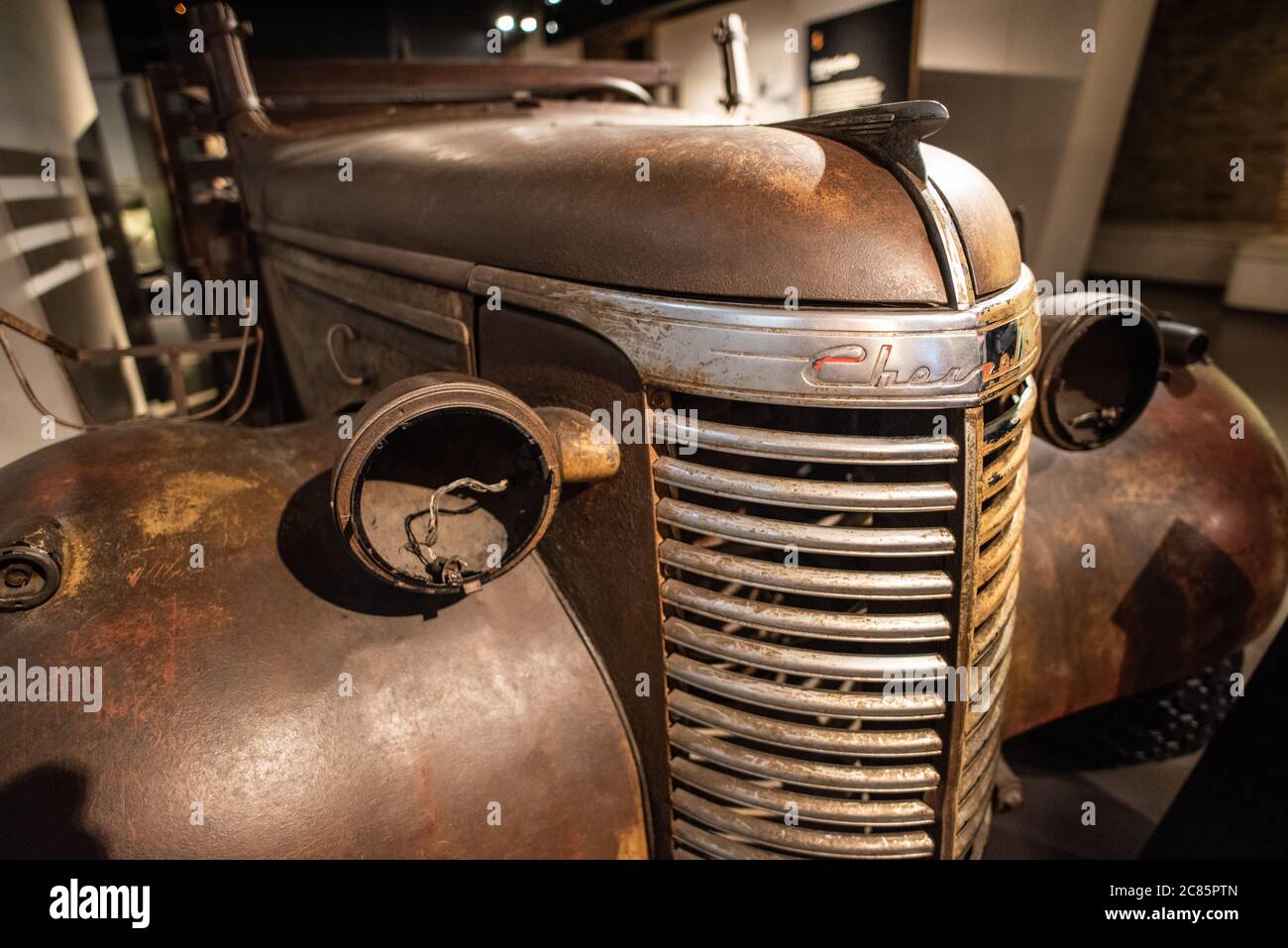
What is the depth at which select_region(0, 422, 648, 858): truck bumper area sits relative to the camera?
1263 millimetres

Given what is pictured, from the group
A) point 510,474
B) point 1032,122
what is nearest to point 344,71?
point 510,474

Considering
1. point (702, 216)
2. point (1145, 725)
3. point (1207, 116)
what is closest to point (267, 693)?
point (702, 216)

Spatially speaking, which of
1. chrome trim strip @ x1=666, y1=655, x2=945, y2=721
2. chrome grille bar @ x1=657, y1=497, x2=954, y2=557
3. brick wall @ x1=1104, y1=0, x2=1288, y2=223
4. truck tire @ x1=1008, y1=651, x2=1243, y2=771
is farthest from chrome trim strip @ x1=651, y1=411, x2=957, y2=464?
brick wall @ x1=1104, y1=0, x2=1288, y2=223

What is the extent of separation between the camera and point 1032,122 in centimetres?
561

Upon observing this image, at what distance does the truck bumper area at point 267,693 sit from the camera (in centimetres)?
126

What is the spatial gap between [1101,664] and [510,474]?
1.66m

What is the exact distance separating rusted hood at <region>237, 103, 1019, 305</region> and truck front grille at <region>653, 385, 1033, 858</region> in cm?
22

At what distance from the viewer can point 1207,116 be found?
8492 mm

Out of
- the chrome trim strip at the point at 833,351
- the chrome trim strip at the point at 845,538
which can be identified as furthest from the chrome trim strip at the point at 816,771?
the chrome trim strip at the point at 833,351

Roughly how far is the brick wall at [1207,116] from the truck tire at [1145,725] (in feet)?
26.5

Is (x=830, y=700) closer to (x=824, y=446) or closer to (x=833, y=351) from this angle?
(x=824, y=446)

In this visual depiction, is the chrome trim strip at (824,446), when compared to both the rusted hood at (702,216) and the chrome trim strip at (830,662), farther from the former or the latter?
the chrome trim strip at (830,662)

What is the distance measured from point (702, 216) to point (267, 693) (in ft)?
3.62
